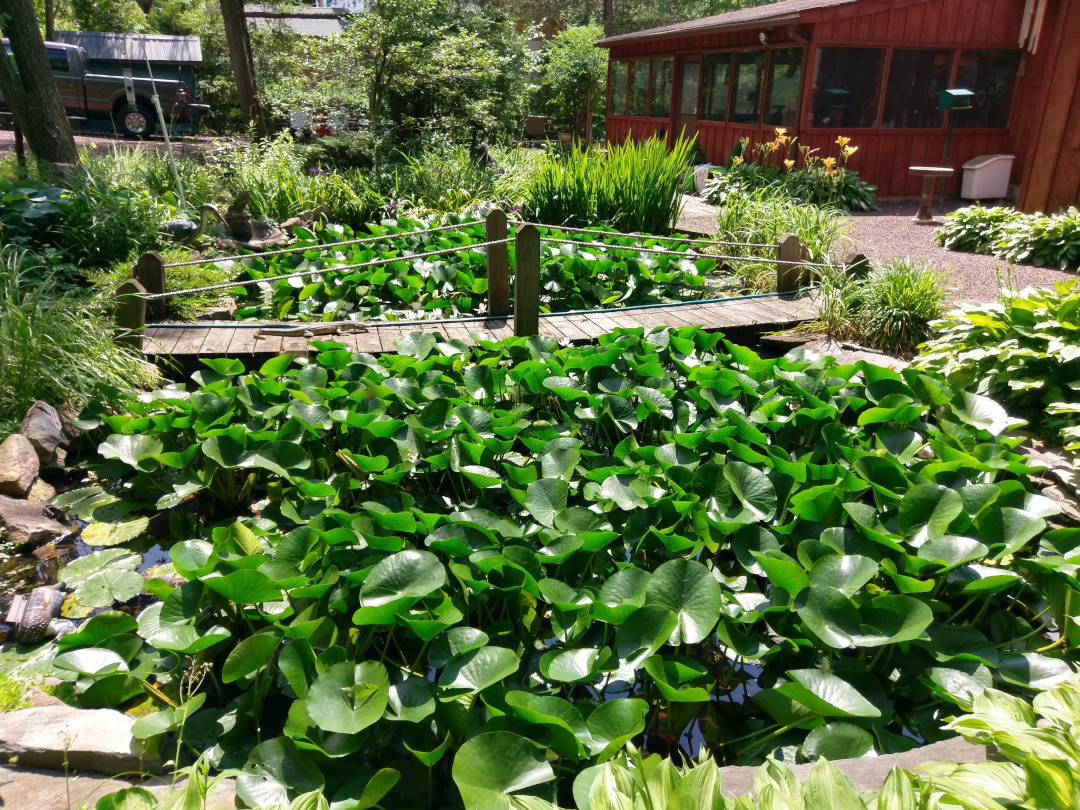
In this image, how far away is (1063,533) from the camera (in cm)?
217

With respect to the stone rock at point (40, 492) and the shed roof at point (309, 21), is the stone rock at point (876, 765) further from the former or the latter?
the shed roof at point (309, 21)

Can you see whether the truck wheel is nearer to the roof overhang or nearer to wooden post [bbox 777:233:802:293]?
the roof overhang

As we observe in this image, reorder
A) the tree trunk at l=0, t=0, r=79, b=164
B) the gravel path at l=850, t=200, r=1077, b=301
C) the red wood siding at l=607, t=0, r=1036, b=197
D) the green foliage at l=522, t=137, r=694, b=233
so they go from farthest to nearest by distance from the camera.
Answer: the red wood siding at l=607, t=0, r=1036, b=197 < the tree trunk at l=0, t=0, r=79, b=164 < the green foliage at l=522, t=137, r=694, b=233 < the gravel path at l=850, t=200, r=1077, b=301

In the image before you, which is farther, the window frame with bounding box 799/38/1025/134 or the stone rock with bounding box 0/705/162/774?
the window frame with bounding box 799/38/1025/134

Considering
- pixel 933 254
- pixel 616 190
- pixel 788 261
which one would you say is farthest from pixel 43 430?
pixel 933 254

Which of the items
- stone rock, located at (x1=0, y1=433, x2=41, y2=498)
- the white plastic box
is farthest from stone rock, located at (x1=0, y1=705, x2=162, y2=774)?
the white plastic box

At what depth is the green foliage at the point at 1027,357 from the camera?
3199 millimetres

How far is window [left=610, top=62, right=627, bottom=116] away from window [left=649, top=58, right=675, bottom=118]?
58.9 inches

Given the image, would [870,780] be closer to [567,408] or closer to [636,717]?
[636,717]

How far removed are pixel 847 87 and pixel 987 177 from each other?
104 inches

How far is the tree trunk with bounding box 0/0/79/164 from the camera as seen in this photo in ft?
23.8

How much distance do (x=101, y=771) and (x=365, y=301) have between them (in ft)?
12.9

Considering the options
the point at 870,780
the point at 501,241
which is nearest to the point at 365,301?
the point at 501,241

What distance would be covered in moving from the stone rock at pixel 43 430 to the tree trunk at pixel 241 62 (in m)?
10.6
